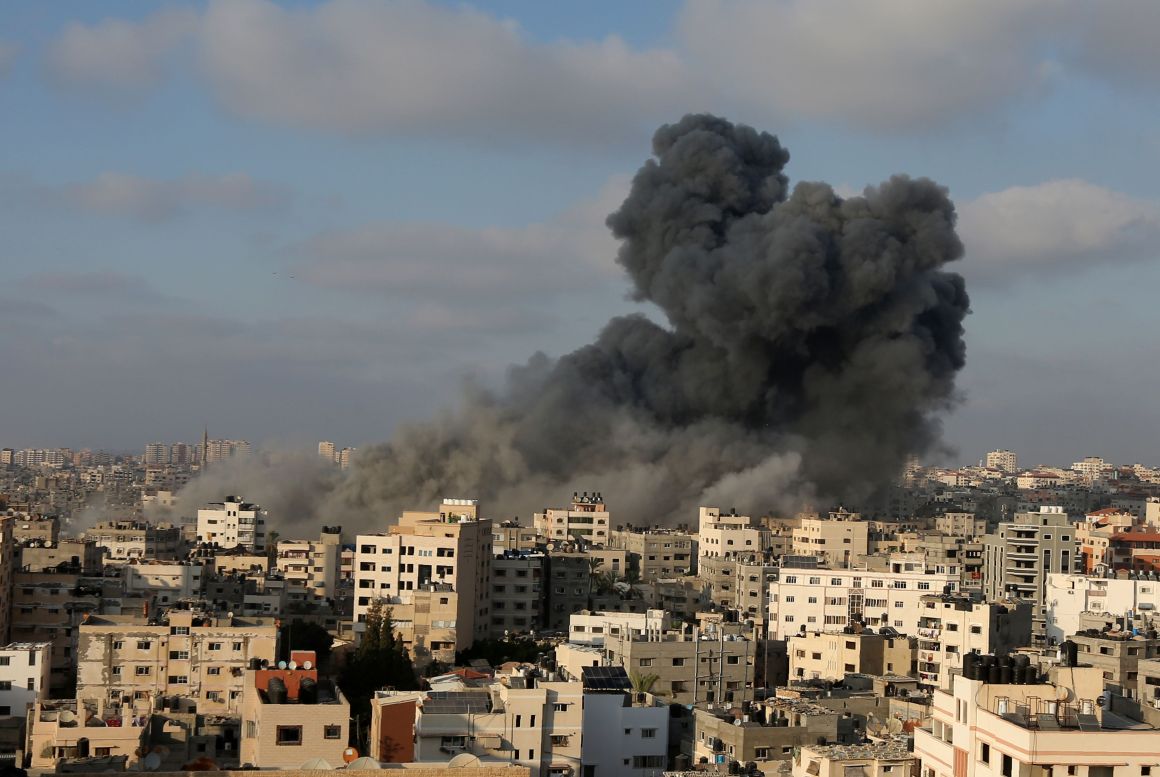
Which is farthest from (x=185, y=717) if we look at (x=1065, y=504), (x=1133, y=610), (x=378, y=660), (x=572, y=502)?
(x=1065, y=504)

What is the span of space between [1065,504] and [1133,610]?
75.3 m

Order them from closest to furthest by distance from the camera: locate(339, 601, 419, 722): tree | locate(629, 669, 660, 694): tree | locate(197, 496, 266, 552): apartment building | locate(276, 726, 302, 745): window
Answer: locate(276, 726, 302, 745): window, locate(339, 601, 419, 722): tree, locate(629, 669, 660, 694): tree, locate(197, 496, 266, 552): apartment building

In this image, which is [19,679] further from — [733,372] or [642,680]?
[733,372]

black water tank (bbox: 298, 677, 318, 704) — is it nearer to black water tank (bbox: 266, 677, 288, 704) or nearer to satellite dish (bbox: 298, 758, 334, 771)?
black water tank (bbox: 266, 677, 288, 704)

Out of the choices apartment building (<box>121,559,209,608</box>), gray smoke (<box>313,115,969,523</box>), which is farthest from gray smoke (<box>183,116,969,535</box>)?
apartment building (<box>121,559,209,608</box>)

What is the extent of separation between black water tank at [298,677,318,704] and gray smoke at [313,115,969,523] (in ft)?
145

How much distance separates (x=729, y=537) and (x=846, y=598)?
16.6 m

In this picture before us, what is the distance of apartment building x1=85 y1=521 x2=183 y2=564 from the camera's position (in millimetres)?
50750

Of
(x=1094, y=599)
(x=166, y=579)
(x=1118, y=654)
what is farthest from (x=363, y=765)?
(x=1094, y=599)

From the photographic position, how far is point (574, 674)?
24.7 metres

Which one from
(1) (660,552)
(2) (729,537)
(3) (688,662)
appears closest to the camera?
(3) (688,662)

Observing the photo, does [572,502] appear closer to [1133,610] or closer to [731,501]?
[731,501]

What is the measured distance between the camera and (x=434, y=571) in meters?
37.0

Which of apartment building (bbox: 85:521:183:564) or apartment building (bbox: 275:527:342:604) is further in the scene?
apartment building (bbox: 85:521:183:564)
